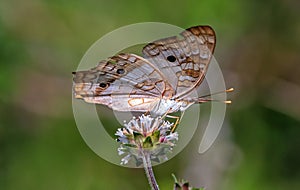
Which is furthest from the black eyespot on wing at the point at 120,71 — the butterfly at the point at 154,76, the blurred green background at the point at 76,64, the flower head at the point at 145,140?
the blurred green background at the point at 76,64

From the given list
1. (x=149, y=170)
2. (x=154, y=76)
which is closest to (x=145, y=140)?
(x=149, y=170)

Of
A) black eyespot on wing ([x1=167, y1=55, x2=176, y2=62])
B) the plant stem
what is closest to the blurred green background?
black eyespot on wing ([x1=167, y1=55, x2=176, y2=62])

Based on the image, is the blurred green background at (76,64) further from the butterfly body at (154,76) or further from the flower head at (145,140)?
the flower head at (145,140)

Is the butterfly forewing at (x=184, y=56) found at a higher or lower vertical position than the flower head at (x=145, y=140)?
higher

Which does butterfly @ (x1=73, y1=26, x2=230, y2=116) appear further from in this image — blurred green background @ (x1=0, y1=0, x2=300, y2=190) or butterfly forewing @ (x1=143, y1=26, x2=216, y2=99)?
blurred green background @ (x1=0, y1=0, x2=300, y2=190)
